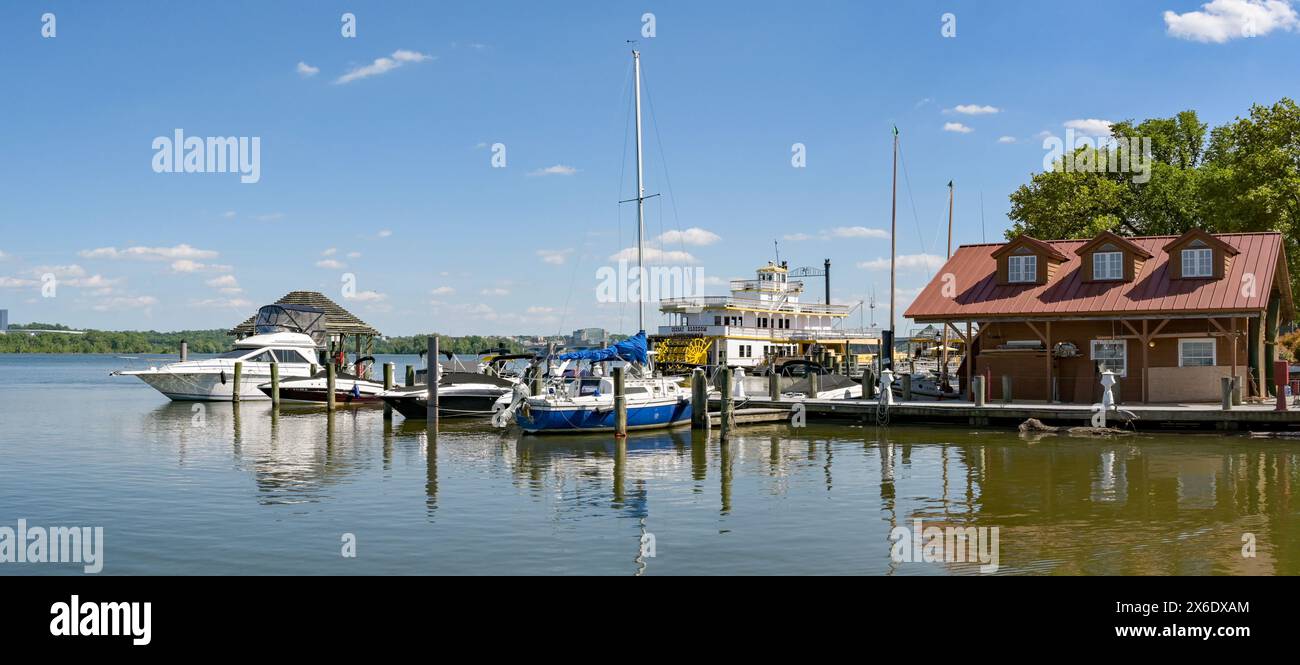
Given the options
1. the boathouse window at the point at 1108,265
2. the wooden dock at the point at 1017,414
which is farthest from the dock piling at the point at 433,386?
the boathouse window at the point at 1108,265

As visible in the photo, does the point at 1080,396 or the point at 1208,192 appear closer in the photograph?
the point at 1080,396

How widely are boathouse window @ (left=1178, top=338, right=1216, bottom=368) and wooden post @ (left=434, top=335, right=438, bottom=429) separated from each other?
80.1 ft

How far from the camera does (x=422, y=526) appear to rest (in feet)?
60.0

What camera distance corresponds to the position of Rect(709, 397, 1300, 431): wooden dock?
29.4m

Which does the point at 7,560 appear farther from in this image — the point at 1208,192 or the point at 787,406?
the point at 1208,192

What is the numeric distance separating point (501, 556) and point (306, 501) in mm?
7341

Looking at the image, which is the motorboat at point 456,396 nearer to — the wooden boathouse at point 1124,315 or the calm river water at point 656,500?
the calm river water at point 656,500

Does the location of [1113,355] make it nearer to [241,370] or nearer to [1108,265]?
[1108,265]

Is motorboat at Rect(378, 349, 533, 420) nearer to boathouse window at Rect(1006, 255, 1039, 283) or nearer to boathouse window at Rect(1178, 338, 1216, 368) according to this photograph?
boathouse window at Rect(1006, 255, 1039, 283)

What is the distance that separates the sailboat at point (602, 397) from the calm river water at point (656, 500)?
0.66 metres

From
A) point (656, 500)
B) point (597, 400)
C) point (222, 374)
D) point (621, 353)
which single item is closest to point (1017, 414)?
point (621, 353)

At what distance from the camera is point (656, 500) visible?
68.9 ft

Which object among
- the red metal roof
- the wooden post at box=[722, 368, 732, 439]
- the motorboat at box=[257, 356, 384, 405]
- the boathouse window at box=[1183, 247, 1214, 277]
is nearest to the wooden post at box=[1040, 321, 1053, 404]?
the red metal roof
